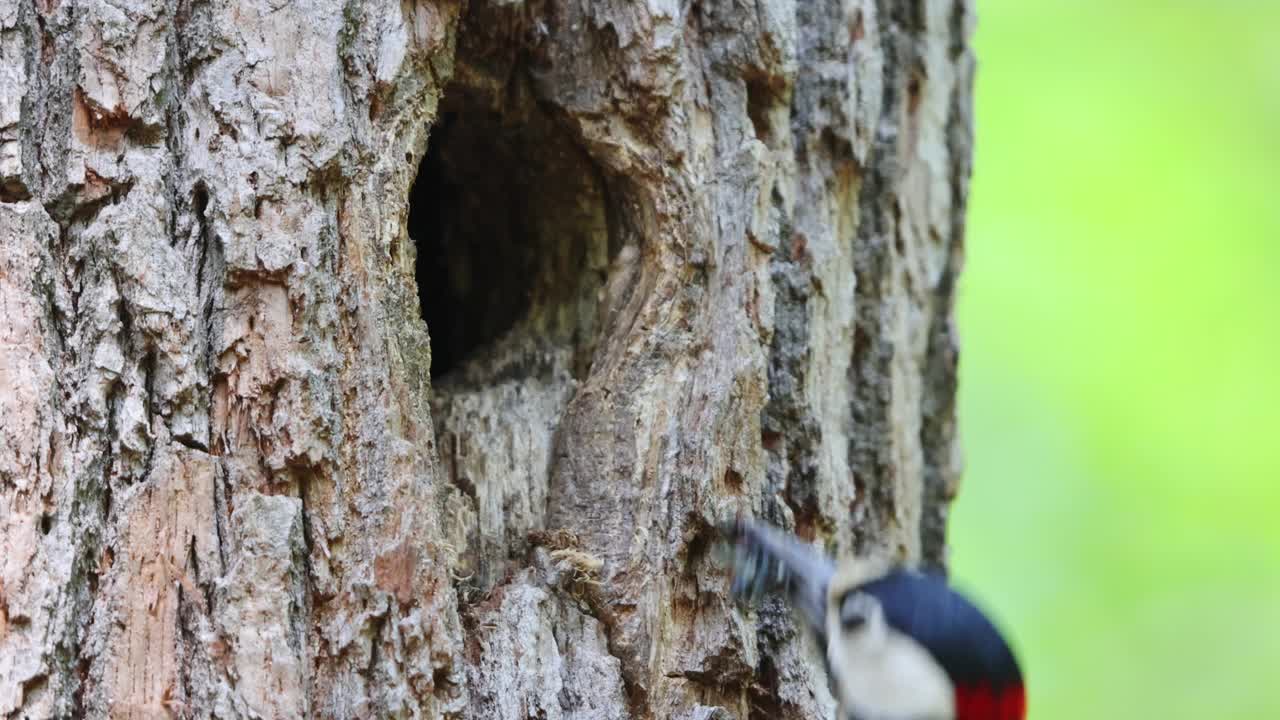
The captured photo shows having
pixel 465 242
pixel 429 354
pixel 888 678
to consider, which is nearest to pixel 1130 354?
pixel 465 242

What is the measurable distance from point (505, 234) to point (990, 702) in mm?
1044

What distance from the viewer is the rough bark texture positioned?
1.36m

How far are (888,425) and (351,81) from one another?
0.91 metres

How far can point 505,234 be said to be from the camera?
2.18 meters

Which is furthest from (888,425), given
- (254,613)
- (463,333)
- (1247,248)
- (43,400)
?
(1247,248)

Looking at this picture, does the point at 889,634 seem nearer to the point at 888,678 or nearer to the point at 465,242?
the point at 888,678

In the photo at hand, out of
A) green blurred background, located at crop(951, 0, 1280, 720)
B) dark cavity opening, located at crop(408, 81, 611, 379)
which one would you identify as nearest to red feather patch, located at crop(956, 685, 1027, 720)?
dark cavity opening, located at crop(408, 81, 611, 379)

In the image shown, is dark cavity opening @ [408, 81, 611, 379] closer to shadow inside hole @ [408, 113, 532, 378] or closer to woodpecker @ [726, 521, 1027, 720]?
shadow inside hole @ [408, 113, 532, 378]

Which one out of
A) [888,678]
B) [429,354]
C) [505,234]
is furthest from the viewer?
[505,234]

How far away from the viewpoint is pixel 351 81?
152cm

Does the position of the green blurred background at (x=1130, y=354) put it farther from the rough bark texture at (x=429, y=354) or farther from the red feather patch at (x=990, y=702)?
the red feather patch at (x=990, y=702)

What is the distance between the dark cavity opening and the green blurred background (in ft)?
5.47

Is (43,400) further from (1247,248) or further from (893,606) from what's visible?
(1247,248)

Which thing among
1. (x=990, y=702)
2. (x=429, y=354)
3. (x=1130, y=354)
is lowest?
(x=990, y=702)
